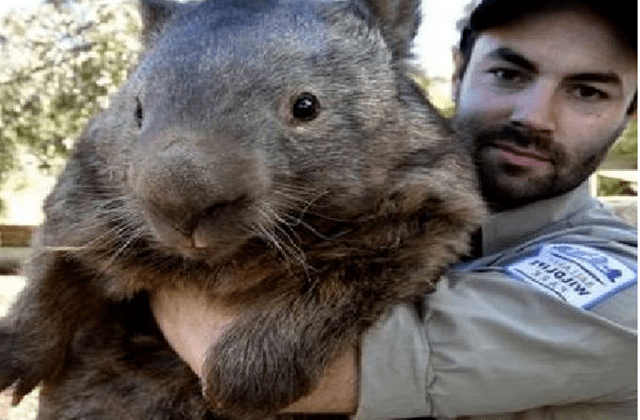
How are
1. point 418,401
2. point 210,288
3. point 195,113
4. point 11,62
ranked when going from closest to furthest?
point 195,113 < point 418,401 < point 210,288 < point 11,62

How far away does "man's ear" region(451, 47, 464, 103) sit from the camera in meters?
2.31

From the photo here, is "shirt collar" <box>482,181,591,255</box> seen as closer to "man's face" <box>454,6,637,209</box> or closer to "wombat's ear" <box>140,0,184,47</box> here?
"man's face" <box>454,6,637,209</box>

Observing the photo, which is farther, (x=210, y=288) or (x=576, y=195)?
(x=576, y=195)

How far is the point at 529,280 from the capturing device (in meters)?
1.63

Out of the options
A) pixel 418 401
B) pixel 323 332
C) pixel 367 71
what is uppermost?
pixel 367 71

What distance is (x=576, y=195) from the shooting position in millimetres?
2053

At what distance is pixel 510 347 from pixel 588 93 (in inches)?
27.9

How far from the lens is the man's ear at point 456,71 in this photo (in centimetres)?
231

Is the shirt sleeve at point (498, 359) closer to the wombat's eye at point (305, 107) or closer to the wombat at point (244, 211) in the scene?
the wombat at point (244, 211)

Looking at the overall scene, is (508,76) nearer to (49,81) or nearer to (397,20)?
(397,20)

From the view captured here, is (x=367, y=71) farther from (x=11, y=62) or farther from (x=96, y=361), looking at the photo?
(x=11, y=62)

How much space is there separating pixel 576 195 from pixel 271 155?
82 centimetres

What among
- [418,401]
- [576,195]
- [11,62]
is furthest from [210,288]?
[11,62]

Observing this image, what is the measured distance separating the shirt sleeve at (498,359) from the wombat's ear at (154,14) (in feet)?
2.37
